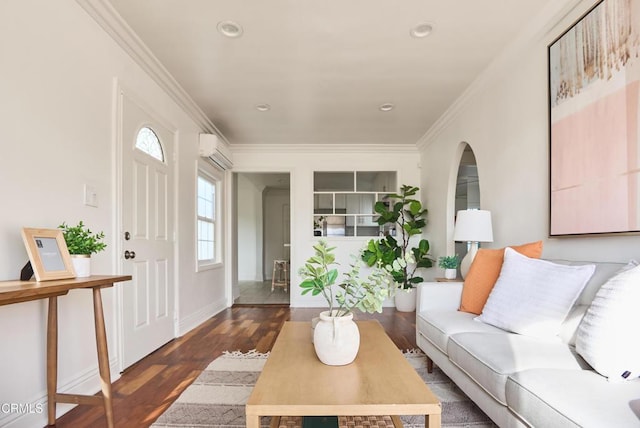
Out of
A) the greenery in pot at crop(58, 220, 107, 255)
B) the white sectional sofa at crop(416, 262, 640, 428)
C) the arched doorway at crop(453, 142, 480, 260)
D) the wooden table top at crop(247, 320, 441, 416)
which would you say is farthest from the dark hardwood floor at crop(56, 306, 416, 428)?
the arched doorway at crop(453, 142, 480, 260)

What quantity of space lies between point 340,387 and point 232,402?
44.0 inches

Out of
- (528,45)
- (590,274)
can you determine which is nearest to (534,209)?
(590,274)

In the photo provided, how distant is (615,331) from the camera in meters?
1.25

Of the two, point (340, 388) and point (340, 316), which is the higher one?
point (340, 316)

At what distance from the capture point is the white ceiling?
2287 mm

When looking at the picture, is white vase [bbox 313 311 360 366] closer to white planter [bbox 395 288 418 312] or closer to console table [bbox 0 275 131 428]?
console table [bbox 0 275 131 428]

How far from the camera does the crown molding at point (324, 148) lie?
5473 millimetres

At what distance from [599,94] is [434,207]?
3007 mm

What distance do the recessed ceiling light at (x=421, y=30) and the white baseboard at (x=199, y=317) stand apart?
3.30 meters

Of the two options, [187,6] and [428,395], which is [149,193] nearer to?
[187,6]

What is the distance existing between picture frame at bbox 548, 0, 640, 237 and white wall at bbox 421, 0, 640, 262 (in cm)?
10

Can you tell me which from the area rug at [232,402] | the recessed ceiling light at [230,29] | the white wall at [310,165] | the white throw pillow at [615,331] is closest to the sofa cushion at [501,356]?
the white throw pillow at [615,331]

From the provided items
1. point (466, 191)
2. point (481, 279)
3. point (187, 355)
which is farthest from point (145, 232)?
point (466, 191)

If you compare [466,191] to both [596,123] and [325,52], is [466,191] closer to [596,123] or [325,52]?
[325,52]
